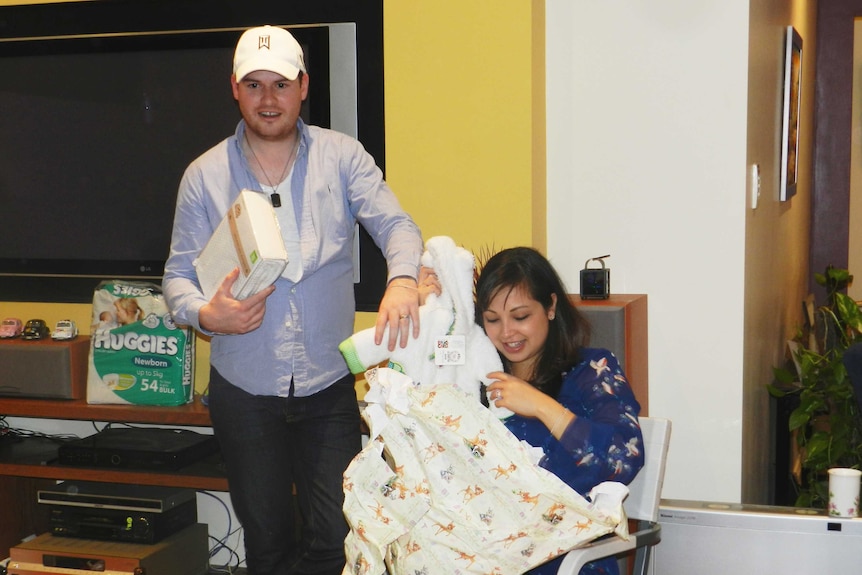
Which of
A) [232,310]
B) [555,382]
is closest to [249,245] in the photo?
[232,310]

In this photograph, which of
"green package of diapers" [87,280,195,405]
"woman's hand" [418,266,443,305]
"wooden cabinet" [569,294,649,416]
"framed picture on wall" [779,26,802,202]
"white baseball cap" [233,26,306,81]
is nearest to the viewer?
"woman's hand" [418,266,443,305]

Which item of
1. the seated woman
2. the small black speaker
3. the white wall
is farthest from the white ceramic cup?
the small black speaker

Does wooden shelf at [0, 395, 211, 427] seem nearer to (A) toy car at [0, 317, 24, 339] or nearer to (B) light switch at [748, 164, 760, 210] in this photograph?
(A) toy car at [0, 317, 24, 339]

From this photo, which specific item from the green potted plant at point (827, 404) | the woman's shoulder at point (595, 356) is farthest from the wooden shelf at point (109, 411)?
the green potted plant at point (827, 404)

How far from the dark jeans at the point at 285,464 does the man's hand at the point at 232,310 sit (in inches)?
8.4

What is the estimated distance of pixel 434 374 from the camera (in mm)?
1913

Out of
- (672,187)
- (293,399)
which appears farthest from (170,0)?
(672,187)

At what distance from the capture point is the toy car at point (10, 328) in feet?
9.97

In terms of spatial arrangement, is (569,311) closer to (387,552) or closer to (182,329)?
(387,552)

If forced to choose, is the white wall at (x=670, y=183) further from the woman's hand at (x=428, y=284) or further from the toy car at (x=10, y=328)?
the toy car at (x=10, y=328)

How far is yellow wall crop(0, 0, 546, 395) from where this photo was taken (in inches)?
102

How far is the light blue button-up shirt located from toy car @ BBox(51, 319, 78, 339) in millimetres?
956

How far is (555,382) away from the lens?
79.3 inches

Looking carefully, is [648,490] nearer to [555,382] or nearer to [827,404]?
[555,382]
